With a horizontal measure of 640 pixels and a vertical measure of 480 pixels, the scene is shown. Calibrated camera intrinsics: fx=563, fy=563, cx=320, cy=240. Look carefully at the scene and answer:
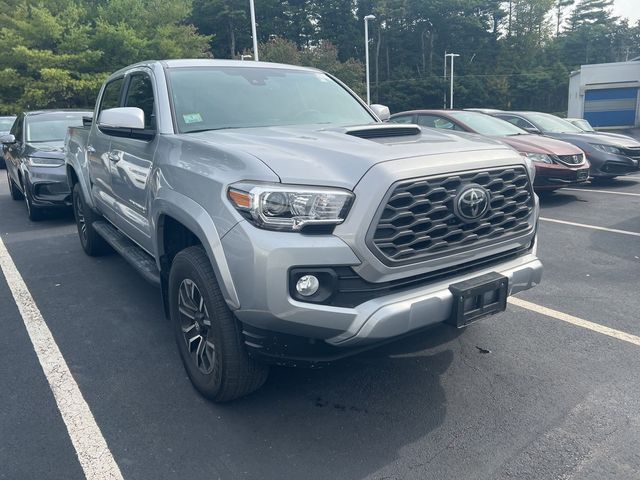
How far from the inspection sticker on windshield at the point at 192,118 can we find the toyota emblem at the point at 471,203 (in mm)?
1780

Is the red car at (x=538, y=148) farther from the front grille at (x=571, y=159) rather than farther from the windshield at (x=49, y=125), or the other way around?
the windshield at (x=49, y=125)

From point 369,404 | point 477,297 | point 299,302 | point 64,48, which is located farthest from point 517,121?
point 64,48

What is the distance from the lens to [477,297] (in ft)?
9.09

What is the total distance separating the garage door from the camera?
3353cm

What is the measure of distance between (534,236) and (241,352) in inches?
71.8

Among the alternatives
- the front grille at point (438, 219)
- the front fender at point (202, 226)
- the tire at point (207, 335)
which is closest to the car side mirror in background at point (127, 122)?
the front fender at point (202, 226)

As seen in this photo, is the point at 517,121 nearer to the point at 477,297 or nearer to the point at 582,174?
the point at 582,174

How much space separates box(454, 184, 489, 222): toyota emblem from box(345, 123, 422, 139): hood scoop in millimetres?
644

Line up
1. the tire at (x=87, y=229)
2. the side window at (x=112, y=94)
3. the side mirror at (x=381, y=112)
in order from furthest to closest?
the tire at (x=87, y=229), the side window at (x=112, y=94), the side mirror at (x=381, y=112)

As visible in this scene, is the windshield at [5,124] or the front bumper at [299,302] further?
the windshield at [5,124]

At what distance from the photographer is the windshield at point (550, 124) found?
432 inches

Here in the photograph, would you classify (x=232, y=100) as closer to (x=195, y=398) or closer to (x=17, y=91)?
(x=195, y=398)

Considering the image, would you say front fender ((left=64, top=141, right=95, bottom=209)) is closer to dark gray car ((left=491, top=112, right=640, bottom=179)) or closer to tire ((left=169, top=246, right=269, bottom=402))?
tire ((left=169, top=246, right=269, bottom=402))

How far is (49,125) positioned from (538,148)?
7.74 m
